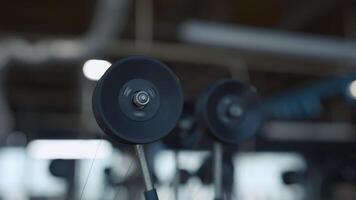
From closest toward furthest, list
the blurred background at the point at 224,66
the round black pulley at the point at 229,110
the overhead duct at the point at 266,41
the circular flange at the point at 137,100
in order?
1. the circular flange at the point at 137,100
2. the round black pulley at the point at 229,110
3. the blurred background at the point at 224,66
4. the overhead duct at the point at 266,41

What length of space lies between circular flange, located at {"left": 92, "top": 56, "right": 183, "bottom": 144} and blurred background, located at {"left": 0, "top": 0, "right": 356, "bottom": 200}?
1.80 ft

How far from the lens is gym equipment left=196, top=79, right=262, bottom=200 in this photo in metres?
1.35

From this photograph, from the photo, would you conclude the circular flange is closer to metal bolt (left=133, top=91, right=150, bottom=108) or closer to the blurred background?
metal bolt (left=133, top=91, right=150, bottom=108)

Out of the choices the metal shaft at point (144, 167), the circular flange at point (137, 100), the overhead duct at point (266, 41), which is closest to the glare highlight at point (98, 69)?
the circular flange at point (137, 100)

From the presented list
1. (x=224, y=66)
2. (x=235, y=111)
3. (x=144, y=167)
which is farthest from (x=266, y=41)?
(x=144, y=167)

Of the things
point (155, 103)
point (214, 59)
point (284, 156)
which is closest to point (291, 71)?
point (214, 59)

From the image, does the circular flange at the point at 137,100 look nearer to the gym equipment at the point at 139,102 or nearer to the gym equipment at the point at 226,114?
the gym equipment at the point at 139,102

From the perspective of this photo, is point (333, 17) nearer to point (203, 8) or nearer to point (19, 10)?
point (203, 8)

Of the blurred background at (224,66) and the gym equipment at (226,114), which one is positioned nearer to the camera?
the gym equipment at (226,114)

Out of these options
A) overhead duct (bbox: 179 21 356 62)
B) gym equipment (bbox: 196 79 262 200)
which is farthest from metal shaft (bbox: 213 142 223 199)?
overhead duct (bbox: 179 21 356 62)

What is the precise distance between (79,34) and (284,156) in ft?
7.01

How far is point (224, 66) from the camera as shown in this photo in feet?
12.7

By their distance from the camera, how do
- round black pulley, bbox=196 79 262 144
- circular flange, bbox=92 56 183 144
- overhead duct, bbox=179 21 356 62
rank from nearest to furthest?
circular flange, bbox=92 56 183 144 → round black pulley, bbox=196 79 262 144 → overhead duct, bbox=179 21 356 62

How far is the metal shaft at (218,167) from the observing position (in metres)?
1.40
